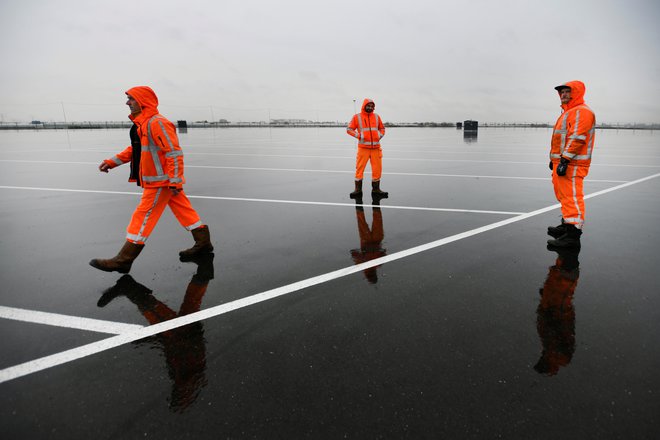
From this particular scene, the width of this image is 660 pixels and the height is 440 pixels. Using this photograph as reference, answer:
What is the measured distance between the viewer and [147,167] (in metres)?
4.18

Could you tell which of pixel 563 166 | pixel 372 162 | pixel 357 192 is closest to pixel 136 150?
pixel 357 192

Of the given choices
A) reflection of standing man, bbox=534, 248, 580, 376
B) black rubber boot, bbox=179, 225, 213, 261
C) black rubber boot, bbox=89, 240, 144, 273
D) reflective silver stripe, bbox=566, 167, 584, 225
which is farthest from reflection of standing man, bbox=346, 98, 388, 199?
black rubber boot, bbox=89, 240, 144, 273

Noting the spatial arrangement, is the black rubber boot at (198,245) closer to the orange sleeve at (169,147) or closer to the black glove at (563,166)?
the orange sleeve at (169,147)

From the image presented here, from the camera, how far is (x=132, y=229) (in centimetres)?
411

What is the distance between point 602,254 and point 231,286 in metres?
4.17

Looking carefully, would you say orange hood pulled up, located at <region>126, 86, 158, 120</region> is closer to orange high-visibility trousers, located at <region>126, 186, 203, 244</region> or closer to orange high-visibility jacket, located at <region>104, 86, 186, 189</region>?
orange high-visibility jacket, located at <region>104, 86, 186, 189</region>

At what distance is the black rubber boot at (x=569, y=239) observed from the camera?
4699mm

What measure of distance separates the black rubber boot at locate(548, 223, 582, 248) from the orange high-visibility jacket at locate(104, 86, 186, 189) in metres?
4.50

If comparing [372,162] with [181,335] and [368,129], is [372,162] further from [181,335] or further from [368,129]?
[181,335]

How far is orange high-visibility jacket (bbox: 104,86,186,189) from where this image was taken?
4.09 metres

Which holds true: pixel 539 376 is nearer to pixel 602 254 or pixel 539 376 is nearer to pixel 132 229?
pixel 602 254

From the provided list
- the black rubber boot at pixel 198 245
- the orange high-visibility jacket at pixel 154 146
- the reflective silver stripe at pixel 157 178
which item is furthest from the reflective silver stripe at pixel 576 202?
the reflective silver stripe at pixel 157 178

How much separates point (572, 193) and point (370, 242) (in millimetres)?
2699

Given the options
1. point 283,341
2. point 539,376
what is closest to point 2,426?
point 283,341
